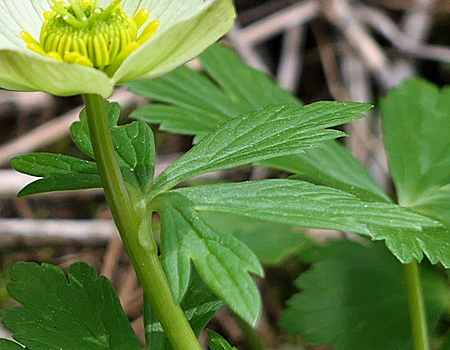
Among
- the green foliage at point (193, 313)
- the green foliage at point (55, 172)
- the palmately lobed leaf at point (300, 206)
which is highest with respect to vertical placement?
the green foliage at point (55, 172)

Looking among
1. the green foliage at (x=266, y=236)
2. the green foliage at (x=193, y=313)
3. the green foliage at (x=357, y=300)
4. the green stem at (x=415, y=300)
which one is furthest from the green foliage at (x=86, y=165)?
the green foliage at (x=266, y=236)

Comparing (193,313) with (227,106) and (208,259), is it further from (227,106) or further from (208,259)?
(227,106)

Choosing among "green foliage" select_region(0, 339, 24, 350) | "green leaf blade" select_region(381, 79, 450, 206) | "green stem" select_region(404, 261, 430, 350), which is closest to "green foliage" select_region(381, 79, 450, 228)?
"green leaf blade" select_region(381, 79, 450, 206)

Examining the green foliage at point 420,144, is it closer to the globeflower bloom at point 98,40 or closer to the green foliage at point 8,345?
the globeflower bloom at point 98,40

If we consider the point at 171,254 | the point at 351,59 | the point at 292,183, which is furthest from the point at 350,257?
the point at 351,59

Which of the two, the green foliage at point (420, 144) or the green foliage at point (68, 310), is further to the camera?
the green foliage at point (420, 144)

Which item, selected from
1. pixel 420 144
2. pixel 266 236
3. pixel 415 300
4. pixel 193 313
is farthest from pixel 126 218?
pixel 266 236
